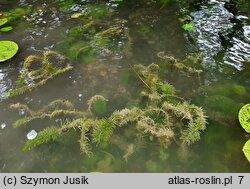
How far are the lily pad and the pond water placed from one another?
0.08 meters

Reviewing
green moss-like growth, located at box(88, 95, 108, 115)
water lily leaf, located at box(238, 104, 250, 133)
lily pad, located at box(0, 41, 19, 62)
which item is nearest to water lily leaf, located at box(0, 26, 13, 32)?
lily pad, located at box(0, 41, 19, 62)

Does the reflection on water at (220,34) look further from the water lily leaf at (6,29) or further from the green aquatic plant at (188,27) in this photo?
the water lily leaf at (6,29)

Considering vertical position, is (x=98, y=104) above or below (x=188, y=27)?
below

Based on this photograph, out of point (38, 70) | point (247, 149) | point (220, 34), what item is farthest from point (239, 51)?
point (38, 70)

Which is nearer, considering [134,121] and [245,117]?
[245,117]

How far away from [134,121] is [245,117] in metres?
0.93

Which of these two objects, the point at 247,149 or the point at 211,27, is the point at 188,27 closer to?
the point at 211,27

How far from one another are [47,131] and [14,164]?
367mm

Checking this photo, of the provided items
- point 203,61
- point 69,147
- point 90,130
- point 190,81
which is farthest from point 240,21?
point 69,147

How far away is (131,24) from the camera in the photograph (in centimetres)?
368

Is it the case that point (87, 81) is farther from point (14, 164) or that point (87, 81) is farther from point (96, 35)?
point (14, 164)

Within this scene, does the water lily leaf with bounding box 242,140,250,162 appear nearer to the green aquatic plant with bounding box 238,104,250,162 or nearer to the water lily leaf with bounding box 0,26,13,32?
the green aquatic plant with bounding box 238,104,250,162

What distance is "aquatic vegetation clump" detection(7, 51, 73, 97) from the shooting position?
295 cm

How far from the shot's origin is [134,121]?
8.43 feet
